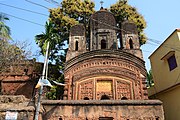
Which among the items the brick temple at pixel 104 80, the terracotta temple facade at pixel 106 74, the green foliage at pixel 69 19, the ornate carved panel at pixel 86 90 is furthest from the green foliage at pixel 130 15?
the ornate carved panel at pixel 86 90

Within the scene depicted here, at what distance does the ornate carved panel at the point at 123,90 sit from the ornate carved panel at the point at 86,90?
1986mm

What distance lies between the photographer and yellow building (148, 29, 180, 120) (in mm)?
11562

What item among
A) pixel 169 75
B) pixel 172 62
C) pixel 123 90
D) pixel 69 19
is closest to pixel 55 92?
pixel 123 90

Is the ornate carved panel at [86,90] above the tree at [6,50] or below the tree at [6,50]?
below

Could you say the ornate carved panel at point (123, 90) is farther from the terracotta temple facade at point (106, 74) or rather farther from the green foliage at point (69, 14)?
the green foliage at point (69, 14)

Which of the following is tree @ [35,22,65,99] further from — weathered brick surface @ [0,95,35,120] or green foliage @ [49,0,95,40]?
weathered brick surface @ [0,95,35,120]

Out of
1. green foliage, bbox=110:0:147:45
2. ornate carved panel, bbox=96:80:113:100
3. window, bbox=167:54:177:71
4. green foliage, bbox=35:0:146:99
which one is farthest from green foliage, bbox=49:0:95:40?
window, bbox=167:54:177:71

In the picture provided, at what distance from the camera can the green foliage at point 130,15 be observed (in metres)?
20.2

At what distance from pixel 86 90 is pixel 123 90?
2780 mm

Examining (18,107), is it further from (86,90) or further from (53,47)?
(53,47)

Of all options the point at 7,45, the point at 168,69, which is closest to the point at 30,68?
the point at 7,45

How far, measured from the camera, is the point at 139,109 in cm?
866

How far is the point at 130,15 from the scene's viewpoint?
67.0 ft

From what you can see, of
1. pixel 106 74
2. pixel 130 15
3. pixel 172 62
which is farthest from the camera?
pixel 130 15
